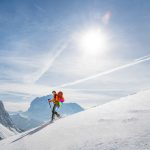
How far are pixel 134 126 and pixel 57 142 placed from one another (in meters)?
2.93

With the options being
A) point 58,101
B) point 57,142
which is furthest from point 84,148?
point 58,101

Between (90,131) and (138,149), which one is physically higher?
(90,131)

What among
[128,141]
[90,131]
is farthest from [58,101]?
[128,141]

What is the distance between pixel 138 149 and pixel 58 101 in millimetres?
15156

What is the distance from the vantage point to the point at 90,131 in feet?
31.5

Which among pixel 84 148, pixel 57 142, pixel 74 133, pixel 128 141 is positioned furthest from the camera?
pixel 74 133

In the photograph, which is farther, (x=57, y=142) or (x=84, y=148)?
(x=57, y=142)

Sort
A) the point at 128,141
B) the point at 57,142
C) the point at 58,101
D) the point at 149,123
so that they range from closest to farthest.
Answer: the point at 128,141 → the point at 149,123 → the point at 57,142 → the point at 58,101

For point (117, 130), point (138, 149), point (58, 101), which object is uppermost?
point (58, 101)

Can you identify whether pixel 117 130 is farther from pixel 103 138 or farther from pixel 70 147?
pixel 70 147

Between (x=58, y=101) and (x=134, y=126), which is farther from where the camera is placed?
(x=58, y=101)

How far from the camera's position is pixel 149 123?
8.13 metres

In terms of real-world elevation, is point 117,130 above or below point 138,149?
above

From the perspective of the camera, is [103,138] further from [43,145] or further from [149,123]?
[43,145]
